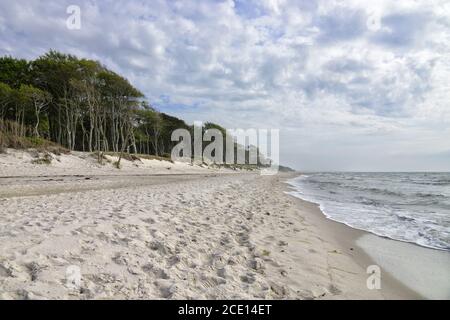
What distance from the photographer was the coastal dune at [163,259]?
10.6ft

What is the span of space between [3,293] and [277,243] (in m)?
4.24

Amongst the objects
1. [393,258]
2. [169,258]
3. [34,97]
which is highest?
[34,97]

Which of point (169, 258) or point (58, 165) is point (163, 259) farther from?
point (58, 165)

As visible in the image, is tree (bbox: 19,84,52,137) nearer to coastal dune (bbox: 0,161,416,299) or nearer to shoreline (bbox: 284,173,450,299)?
coastal dune (bbox: 0,161,416,299)

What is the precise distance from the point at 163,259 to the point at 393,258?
4.38 metres

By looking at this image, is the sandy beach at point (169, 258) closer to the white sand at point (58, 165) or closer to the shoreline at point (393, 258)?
the shoreline at point (393, 258)

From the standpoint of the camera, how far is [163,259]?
4.19m

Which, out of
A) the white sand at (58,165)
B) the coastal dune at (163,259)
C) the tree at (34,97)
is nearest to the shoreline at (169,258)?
the coastal dune at (163,259)

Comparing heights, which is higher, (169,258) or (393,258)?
(169,258)

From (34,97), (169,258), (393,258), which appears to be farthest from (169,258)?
(34,97)

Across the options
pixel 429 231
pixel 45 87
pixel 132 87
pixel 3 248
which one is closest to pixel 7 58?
pixel 45 87

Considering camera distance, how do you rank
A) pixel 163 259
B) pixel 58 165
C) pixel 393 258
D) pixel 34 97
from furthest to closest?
pixel 34 97
pixel 58 165
pixel 393 258
pixel 163 259

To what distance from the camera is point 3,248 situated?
3.81m
